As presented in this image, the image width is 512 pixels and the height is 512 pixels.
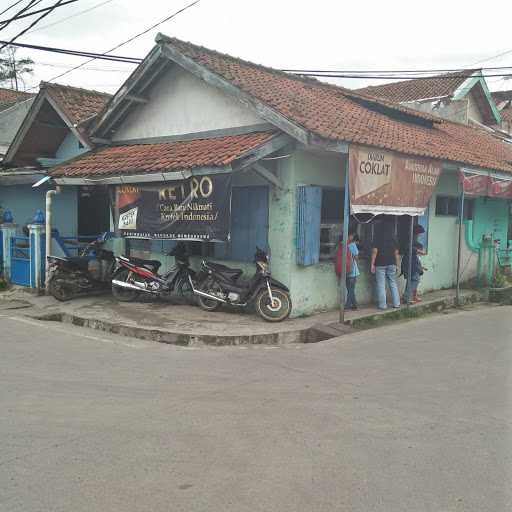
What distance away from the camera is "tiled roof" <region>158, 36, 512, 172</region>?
8375 mm

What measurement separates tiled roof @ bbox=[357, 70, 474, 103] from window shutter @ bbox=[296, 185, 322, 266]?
603 inches

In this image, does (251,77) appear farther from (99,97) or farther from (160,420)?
(160,420)

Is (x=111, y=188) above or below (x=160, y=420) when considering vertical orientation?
above

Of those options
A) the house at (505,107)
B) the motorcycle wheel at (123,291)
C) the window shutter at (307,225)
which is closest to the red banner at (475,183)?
the window shutter at (307,225)

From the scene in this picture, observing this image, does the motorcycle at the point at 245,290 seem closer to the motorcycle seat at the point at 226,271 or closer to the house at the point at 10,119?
the motorcycle seat at the point at 226,271

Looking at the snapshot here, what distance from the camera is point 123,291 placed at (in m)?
9.95

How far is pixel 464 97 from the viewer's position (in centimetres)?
2216

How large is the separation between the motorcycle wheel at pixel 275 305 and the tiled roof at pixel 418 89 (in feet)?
53.5

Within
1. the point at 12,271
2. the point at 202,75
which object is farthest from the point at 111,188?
the point at 12,271

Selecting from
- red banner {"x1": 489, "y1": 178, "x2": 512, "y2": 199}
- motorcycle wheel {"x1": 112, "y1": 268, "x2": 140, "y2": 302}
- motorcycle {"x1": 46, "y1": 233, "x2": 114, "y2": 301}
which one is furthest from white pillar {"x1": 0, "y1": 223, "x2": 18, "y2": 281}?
red banner {"x1": 489, "y1": 178, "x2": 512, "y2": 199}

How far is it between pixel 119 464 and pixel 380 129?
26.0 ft

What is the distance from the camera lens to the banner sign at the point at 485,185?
34.2 ft

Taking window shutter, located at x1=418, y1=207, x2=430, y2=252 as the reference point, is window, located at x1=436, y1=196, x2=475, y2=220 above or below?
above

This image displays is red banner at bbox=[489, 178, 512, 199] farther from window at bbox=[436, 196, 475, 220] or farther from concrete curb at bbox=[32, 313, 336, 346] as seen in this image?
concrete curb at bbox=[32, 313, 336, 346]
